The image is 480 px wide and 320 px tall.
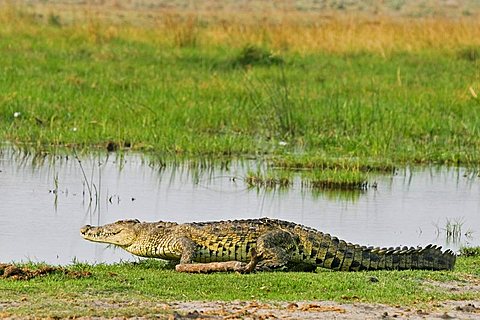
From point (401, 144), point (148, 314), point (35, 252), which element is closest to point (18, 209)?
point (35, 252)

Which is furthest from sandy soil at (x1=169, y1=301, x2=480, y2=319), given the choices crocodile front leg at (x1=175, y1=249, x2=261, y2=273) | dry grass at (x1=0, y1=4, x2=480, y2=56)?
dry grass at (x1=0, y1=4, x2=480, y2=56)

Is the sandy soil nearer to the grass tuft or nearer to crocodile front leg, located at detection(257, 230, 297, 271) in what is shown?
crocodile front leg, located at detection(257, 230, 297, 271)

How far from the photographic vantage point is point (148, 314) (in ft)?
20.7

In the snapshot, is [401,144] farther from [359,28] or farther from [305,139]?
[359,28]

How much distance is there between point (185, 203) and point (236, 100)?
5736 mm

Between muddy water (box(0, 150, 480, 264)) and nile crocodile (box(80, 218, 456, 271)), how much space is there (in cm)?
88

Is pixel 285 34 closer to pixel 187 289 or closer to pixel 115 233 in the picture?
pixel 115 233

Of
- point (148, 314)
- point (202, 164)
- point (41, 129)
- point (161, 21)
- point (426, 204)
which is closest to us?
point (148, 314)

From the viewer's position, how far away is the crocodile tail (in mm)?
8188

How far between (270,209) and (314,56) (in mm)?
11029

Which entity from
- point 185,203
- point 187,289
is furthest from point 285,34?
point 187,289

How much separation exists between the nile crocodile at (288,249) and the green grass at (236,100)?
5156 millimetres

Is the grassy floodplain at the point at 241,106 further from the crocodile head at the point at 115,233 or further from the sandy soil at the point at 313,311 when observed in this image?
the crocodile head at the point at 115,233

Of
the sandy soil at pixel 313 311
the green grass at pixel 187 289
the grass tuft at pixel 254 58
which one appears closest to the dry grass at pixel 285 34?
the grass tuft at pixel 254 58
